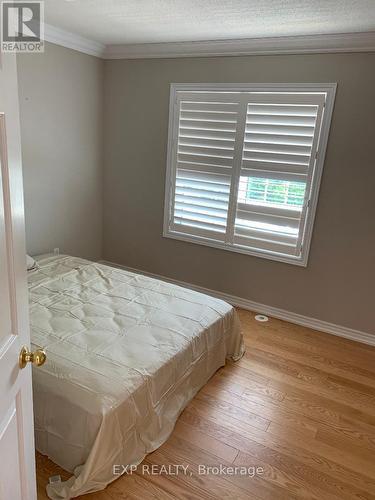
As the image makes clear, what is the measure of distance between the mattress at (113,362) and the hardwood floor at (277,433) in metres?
0.11

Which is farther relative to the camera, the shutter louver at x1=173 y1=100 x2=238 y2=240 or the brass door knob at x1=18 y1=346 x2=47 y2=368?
the shutter louver at x1=173 y1=100 x2=238 y2=240

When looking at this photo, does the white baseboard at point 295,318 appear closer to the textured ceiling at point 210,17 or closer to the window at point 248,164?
the window at point 248,164

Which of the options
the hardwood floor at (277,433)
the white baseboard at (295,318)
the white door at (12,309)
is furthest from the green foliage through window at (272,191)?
the white door at (12,309)

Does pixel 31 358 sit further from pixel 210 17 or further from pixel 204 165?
pixel 204 165

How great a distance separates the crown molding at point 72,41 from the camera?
3.19m

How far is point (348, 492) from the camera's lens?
177 centimetres

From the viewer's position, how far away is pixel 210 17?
2570 mm

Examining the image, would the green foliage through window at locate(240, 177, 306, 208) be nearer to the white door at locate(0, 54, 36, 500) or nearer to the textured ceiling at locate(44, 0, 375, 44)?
the textured ceiling at locate(44, 0, 375, 44)

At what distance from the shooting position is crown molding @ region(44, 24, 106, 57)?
3188mm

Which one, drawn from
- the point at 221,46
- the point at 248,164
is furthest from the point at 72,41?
the point at 248,164

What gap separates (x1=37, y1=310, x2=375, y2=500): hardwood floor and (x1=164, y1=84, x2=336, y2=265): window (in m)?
1.02

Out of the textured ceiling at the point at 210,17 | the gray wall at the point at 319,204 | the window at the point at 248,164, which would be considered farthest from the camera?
the window at the point at 248,164

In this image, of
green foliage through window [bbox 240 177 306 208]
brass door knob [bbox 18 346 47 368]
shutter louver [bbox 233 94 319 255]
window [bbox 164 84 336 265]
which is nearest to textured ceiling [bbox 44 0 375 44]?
window [bbox 164 84 336 265]

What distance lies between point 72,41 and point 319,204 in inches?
110
